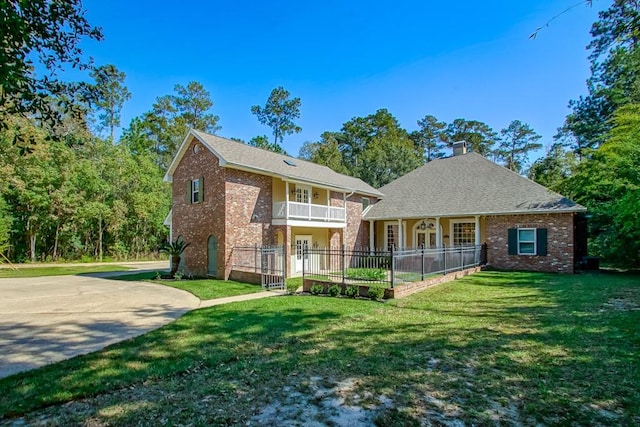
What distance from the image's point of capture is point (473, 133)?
164ft

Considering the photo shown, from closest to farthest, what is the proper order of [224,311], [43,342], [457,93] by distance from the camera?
[43,342] < [224,311] < [457,93]

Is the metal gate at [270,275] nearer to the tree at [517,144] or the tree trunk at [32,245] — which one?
the tree trunk at [32,245]

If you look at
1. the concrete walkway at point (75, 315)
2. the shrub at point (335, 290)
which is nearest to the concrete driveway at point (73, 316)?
the concrete walkway at point (75, 315)

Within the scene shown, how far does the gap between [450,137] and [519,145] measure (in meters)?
10.5

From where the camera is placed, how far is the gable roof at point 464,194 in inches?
693

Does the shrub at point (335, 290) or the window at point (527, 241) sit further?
the window at point (527, 241)

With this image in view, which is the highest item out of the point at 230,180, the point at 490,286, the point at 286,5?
the point at 286,5

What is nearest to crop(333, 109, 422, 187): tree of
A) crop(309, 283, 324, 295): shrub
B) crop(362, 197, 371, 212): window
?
crop(362, 197, 371, 212): window

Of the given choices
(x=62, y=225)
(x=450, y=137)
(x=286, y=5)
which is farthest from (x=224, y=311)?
(x=450, y=137)

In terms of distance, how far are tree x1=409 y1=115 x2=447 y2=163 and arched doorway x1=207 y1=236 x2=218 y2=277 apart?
41757 millimetres

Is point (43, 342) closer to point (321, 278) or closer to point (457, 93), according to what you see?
point (321, 278)

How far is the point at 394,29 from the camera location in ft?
39.3

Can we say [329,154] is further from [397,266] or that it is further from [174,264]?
[397,266]

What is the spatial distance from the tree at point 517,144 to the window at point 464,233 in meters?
36.1
